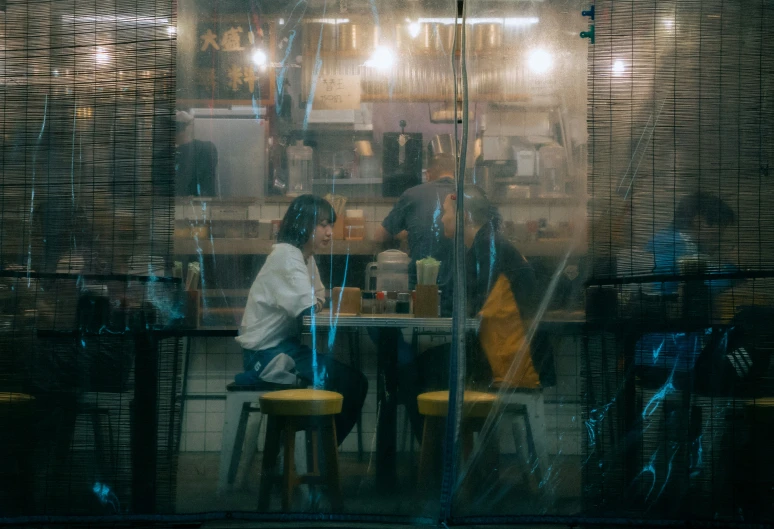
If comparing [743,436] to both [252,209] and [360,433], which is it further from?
[252,209]

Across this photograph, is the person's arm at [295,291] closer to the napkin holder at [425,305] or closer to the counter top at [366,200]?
the counter top at [366,200]

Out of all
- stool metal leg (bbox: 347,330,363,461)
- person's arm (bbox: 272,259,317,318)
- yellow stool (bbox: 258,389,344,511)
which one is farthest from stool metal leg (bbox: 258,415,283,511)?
person's arm (bbox: 272,259,317,318)

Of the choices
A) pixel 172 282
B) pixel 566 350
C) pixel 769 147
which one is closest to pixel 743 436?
pixel 566 350

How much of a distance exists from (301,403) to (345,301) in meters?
0.44

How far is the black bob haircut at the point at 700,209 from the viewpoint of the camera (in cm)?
298

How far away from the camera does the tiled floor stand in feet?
9.75

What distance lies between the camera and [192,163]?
3002 millimetres

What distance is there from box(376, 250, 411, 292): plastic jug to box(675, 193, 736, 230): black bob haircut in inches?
43.7

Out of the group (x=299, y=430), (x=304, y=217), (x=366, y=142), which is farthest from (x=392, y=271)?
(x=299, y=430)

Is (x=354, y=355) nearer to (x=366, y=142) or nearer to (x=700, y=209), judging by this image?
(x=366, y=142)

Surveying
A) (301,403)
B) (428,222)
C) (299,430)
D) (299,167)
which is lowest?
(299,430)

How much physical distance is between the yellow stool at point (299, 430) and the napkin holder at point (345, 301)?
Answer: 0.34 metres

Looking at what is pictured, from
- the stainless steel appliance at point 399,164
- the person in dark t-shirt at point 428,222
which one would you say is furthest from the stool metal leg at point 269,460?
the stainless steel appliance at point 399,164

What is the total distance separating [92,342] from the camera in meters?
2.97
